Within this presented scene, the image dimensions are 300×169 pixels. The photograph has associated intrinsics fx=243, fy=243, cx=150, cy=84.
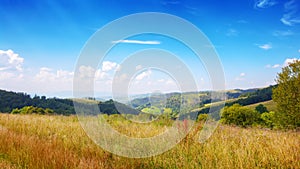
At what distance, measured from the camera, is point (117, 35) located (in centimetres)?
727

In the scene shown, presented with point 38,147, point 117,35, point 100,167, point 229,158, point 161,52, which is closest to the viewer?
point 100,167

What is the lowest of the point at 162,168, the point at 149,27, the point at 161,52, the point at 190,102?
the point at 162,168

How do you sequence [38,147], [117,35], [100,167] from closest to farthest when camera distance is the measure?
1. [100,167]
2. [38,147]
3. [117,35]

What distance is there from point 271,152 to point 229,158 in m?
0.90

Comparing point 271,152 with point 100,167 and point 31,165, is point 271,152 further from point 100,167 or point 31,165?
point 31,165

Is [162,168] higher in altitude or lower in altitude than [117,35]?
lower

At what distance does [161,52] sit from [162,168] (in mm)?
4109

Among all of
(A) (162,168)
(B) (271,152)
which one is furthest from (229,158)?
(A) (162,168)

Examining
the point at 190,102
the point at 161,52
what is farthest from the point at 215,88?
the point at 161,52

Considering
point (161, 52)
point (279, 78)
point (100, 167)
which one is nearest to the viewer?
point (100, 167)

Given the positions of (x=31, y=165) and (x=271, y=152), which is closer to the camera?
(x=31, y=165)

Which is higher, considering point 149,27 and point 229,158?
point 149,27

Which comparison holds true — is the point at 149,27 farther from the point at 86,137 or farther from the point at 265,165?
the point at 265,165

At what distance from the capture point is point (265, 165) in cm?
421
